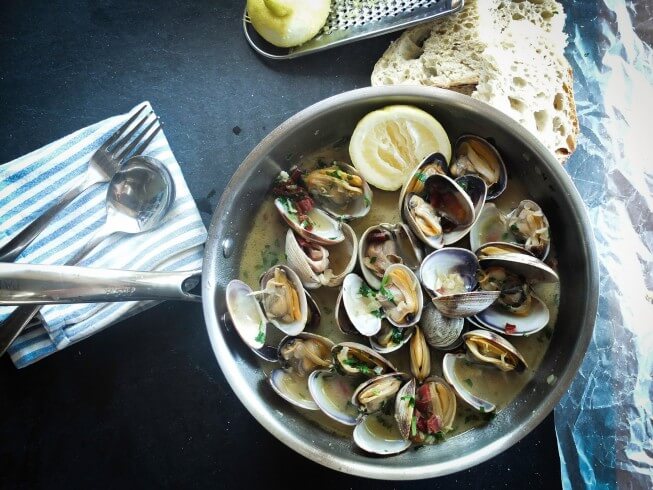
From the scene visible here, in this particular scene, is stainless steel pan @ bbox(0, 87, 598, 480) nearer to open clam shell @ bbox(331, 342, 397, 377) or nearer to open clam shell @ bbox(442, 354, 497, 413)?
open clam shell @ bbox(442, 354, 497, 413)

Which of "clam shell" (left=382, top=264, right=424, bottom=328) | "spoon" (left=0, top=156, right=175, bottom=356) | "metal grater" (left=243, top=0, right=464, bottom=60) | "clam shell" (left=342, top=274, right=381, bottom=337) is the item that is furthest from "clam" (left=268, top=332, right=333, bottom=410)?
"metal grater" (left=243, top=0, right=464, bottom=60)

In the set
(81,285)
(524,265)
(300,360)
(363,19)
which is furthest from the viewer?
(363,19)

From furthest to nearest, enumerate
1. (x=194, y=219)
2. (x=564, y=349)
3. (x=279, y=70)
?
(x=279, y=70), (x=194, y=219), (x=564, y=349)

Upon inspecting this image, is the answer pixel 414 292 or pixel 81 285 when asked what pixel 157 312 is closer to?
pixel 81 285

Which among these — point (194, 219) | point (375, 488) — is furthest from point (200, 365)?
point (375, 488)

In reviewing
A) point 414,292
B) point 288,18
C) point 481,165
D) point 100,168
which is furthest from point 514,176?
point 100,168

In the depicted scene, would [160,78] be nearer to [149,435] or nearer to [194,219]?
[194,219]

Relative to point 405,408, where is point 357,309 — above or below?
above

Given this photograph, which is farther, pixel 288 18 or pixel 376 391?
pixel 288 18
